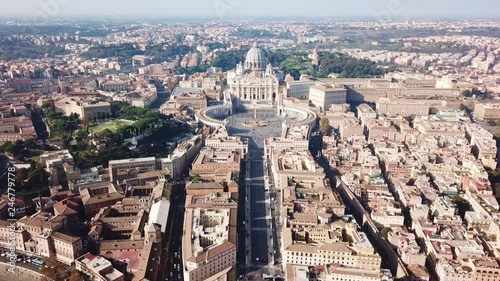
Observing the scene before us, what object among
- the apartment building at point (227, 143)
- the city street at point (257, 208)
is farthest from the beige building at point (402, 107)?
the apartment building at point (227, 143)

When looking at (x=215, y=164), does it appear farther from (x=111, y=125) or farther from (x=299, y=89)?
(x=299, y=89)

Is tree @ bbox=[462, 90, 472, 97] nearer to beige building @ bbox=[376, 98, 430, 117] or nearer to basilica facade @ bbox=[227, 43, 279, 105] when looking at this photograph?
beige building @ bbox=[376, 98, 430, 117]

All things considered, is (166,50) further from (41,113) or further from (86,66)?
(41,113)

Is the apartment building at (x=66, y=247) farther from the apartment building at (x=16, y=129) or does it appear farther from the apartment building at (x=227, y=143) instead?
the apartment building at (x=227, y=143)

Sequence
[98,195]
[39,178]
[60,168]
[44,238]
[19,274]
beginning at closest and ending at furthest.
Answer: [19,274], [44,238], [98,195], [39,178], [60,168]

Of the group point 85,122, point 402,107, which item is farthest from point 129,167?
point 402,107

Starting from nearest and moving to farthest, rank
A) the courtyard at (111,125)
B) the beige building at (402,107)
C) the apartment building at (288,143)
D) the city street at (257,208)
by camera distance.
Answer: the city street at (257,208) < the apartment building at (288,143) < the courtyard at (111,125) < the beige building at (402,107)
